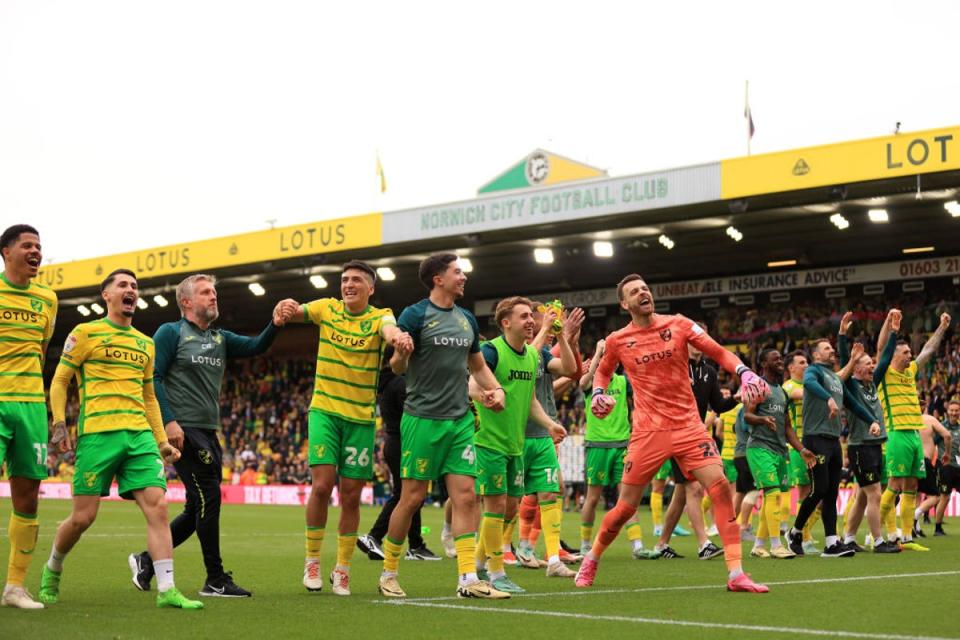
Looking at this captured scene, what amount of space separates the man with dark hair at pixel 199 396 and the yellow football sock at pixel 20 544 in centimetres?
109

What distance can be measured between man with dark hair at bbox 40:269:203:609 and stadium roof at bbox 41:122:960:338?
58.8 ft

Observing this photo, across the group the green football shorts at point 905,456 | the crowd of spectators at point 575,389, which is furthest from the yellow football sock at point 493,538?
the crowd of spectators at point 575,389

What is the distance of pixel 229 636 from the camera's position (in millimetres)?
6520

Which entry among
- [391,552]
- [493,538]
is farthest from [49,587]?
[493,538]

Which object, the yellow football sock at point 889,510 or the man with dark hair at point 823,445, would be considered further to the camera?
the yellow football sock at point 889,510

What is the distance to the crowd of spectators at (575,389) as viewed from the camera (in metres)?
30.8

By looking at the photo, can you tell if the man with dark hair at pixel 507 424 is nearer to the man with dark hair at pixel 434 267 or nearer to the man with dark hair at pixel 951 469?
the man with dark hair at pixel 434 267

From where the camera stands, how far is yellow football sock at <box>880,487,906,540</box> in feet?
44.8

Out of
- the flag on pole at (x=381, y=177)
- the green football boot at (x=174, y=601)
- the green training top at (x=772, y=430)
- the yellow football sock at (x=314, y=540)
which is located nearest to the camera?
the green football boot at (x=174, y=601)

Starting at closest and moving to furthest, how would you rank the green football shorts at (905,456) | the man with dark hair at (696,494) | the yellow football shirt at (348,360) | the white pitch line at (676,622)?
the white pitch line at (676,622) < the yellow football shirt at (348,360) < the man with dark hair at (696,494) < the green football shorts at (905,456)

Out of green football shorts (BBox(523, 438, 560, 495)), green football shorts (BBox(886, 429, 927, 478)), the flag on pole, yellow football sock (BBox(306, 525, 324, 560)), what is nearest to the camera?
yellow football sock (BBox(306, 525, 324, 560))

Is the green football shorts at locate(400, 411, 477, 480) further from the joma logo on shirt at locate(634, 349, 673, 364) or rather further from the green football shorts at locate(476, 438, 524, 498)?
the joma logo on shirt at locate(634, 349, 673, 364)

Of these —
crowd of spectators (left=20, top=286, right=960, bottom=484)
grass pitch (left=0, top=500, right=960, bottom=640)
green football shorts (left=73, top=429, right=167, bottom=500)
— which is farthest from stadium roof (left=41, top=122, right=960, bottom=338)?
green football shorts (left=73, top=429, right=167, bottom=500)

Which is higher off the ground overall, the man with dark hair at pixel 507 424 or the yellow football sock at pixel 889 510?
the man with dark hair at pixel 507 424
